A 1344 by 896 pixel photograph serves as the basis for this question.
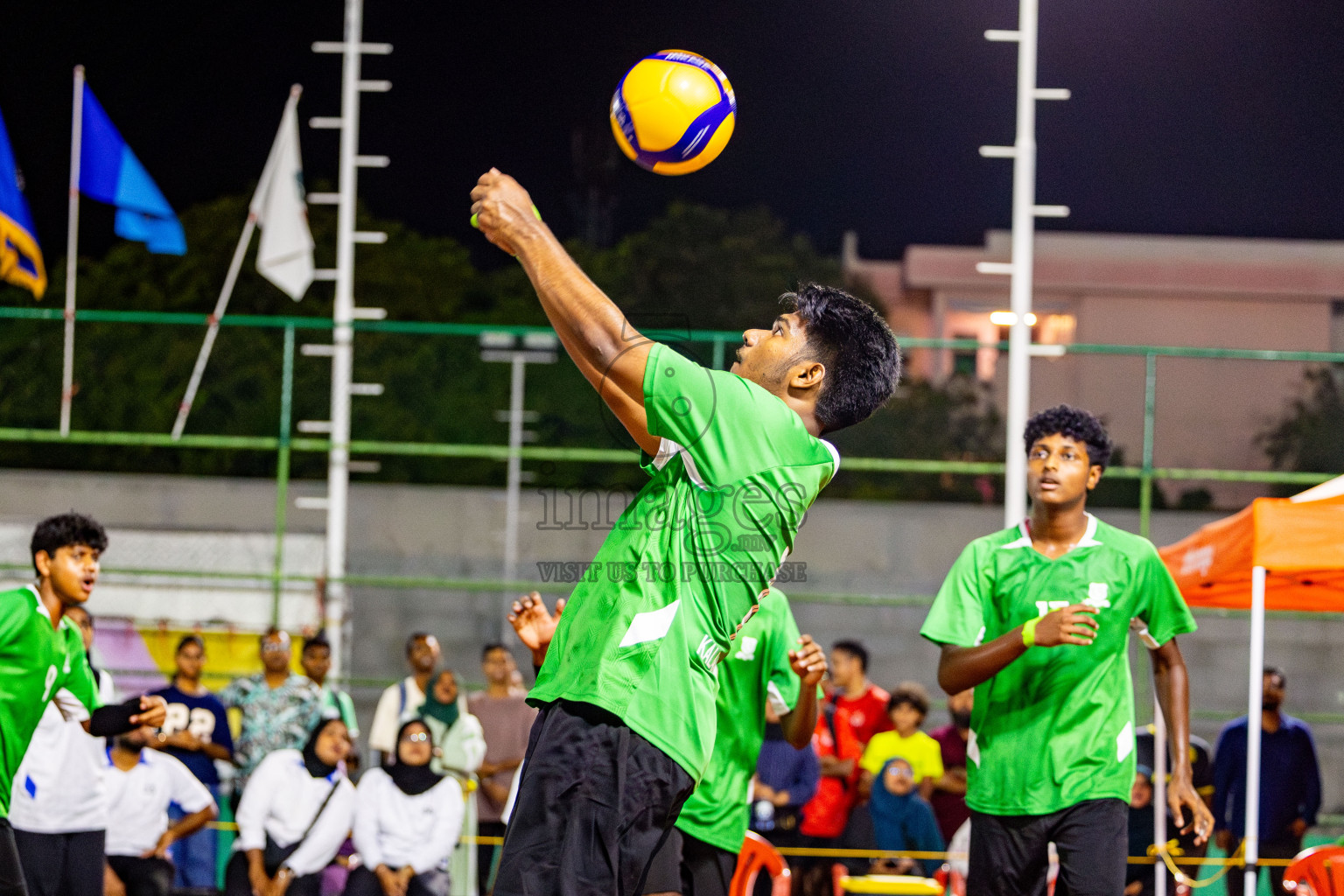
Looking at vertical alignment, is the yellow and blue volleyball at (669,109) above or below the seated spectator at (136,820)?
above

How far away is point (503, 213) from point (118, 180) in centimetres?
1032

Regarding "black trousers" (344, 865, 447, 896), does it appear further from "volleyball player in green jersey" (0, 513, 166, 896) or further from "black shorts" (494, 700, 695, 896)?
"black shorts" (494, 700, 695, 896)

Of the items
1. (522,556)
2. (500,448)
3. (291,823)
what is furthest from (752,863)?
(522,556)

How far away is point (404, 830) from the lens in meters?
7.79

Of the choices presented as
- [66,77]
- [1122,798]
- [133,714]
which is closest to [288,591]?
[133,714]

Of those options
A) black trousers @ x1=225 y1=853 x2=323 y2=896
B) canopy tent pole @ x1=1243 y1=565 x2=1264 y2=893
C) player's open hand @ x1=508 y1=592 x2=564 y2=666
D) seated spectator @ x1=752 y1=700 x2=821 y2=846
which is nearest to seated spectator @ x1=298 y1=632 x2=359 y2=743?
black trousers @ x1=225 y1=853 x2=323 y2=896

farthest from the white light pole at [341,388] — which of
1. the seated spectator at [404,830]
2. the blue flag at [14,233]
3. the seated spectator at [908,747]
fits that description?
the seated spectator at [908,747]

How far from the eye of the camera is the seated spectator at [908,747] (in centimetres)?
848

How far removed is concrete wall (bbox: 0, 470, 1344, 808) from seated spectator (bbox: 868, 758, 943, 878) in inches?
98.7

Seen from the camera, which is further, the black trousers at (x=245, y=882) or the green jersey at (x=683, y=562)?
the black trousers at (x=245, y=882)

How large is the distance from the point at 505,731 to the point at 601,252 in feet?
58.8

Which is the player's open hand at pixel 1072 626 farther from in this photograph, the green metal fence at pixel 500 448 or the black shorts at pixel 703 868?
the green metal fence at pixel 500 448

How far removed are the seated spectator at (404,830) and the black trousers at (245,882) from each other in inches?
8.2

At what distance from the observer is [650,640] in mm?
2857
